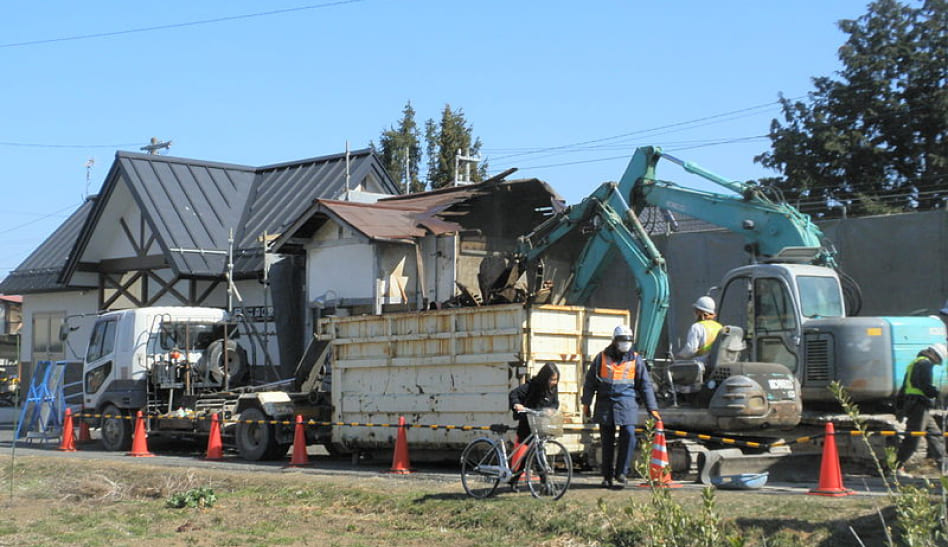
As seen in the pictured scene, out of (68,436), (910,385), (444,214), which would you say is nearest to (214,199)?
(444,214)

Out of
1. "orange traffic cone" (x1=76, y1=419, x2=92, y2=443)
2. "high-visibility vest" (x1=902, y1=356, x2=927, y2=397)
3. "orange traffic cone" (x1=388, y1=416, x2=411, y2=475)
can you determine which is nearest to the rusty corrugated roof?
"orange traffic cone" (x1=76, y1=419, x2=92, y2=443)

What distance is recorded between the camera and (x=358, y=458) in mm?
18500

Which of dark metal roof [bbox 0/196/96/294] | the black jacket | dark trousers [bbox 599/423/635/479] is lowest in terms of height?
dark trousers [bbox 599/423/635/479]

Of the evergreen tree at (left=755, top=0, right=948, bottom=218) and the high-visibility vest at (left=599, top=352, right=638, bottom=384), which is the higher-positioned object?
the evergreen tree at (left=755, top=0, right=948, bottom=218)

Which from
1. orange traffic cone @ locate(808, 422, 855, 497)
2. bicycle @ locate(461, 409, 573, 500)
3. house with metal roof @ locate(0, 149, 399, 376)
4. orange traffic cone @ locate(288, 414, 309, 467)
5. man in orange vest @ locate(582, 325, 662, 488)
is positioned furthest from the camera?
house with metal roof @ locate(0, 149, 399, 376)

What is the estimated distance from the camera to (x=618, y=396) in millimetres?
12633

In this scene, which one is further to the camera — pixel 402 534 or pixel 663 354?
pixel 663 354

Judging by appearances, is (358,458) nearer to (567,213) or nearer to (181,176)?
(567,213)

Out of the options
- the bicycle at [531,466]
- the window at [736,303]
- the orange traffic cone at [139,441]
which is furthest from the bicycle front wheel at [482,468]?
the orange traffic cone at [139,441]

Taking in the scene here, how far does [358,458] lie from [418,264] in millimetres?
6716

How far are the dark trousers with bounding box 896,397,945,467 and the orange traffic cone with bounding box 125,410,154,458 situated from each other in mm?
13451

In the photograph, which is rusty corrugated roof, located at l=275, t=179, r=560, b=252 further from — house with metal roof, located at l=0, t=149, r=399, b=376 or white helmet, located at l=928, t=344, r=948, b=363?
white helmet, located at l=928, t=344, r=948, b=363

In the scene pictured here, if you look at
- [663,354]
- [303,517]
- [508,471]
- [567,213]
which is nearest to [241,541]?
[303,517]

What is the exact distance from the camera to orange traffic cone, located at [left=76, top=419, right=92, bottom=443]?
24.0m
